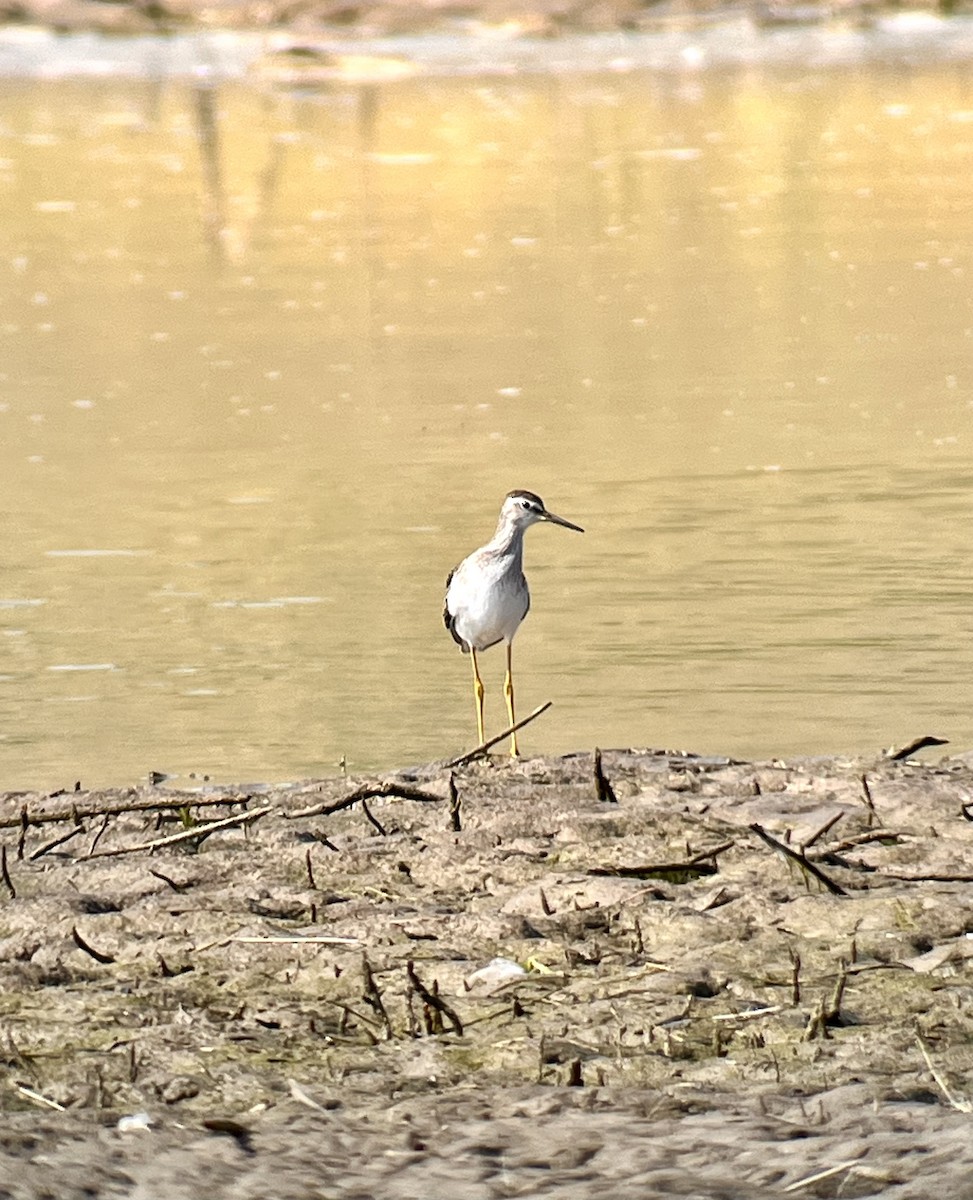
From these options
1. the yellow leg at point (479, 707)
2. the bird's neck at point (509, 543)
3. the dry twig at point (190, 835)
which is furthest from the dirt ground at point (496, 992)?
the bird's neck at point (509, 543)

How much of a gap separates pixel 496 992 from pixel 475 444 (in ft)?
25.7

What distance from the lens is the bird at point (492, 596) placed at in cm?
775

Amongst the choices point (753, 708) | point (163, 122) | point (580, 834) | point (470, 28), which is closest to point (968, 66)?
point (470, 28)

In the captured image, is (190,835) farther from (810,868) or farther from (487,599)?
(487,599)

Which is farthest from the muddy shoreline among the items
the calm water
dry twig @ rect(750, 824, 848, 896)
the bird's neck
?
dry twig @ rect(750, 824, 848, 896)

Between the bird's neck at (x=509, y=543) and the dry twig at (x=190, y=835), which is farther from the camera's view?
the bird's neck at (x=509, y=543)

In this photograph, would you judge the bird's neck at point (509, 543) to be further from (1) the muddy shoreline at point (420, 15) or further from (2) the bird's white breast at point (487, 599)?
(1) the muddy shoreline at point (420, 15)

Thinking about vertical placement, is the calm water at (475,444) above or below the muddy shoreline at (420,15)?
below

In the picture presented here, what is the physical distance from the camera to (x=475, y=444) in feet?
41.3

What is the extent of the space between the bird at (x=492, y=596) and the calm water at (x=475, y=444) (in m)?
0.29

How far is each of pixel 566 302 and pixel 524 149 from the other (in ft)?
33.0

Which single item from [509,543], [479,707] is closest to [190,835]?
[479,707]

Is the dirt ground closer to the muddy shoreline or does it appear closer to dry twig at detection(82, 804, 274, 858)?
dry twig at detection(82, 804, 274, 858)

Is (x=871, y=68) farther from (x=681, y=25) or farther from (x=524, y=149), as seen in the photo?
(x=524, y=149)
